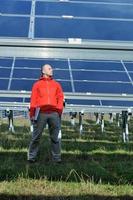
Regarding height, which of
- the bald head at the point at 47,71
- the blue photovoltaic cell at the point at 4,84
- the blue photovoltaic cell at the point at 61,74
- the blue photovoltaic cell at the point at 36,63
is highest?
the blue photovoltaic cell at the point at 36,63

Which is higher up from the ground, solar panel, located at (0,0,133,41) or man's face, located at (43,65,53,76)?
solar panel, located at (0,0,133,41)

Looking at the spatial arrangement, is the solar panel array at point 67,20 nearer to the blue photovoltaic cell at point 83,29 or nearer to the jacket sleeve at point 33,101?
the blue photovoltaic cell at point 83,29

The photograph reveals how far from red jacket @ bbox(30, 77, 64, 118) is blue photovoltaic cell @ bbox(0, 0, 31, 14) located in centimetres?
163

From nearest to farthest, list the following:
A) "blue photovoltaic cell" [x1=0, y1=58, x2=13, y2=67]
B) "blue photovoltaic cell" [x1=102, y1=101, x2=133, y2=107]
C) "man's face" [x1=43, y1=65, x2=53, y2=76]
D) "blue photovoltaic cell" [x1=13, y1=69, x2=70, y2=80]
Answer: "man's face" [x1=43, y1=65, x2=53, y2=76]
"blue photovoltaic cell" [x1=13, y1=69, x2=70, y2=80]
"blue photovoltaic cell" [x1=0, y1=58, x2=13, y2=67]
"blue photovoltaic cell" [x1=102, y1=101, x2=133, y2=107]

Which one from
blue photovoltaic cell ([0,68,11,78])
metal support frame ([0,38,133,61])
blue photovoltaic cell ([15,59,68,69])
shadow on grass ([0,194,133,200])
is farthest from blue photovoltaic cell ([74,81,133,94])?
shadow on grass ([0,194,133,200])

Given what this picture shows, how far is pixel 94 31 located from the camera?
7.70 metres

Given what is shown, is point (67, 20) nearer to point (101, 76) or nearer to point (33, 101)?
point (33, 101)

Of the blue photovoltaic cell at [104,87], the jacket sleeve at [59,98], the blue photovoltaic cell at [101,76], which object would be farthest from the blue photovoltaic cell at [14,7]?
the blue photovoltaic cell at [104,87]

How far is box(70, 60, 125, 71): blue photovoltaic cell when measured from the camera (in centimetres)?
1493

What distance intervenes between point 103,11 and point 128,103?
920cm

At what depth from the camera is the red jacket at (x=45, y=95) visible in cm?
991

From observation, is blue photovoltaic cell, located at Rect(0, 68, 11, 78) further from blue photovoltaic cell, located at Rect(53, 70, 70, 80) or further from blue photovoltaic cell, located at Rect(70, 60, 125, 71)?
blue photovoltaic cell, located at Rect(70, 60, 125, 71)

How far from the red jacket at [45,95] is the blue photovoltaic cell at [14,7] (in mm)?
1627

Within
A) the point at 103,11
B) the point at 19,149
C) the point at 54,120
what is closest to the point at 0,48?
the point at 103,11
